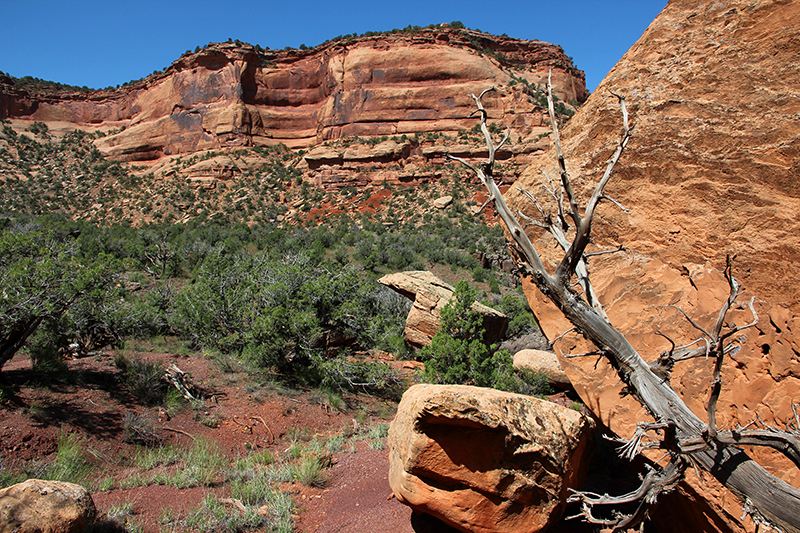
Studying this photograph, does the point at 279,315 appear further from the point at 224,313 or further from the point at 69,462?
the point at 69,462

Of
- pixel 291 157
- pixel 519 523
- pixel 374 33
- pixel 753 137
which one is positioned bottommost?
pixel 519 523

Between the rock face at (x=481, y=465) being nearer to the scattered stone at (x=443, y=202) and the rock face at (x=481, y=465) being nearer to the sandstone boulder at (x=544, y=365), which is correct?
the sandstone boulder at (x=544, y=365)

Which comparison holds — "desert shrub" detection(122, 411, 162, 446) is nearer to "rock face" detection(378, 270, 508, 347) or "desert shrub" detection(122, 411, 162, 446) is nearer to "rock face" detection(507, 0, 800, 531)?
"rock face" detection(507, 0, 800, 531)

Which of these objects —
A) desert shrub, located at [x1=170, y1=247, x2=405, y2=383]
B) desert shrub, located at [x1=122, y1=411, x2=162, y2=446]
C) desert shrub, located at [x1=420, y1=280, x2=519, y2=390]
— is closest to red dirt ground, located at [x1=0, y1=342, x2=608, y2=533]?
desert shrub, located at [x1=122, y1=411, x2=162, y2=446]

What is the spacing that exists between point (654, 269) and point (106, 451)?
6.46m

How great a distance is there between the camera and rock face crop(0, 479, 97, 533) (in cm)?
302

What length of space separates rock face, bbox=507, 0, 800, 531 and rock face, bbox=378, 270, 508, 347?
5.89 m

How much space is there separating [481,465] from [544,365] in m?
5.22

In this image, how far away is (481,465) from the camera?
11.4 ft

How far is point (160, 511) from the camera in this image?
4.06 metres

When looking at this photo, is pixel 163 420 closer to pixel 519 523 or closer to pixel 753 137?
pixel 519 523

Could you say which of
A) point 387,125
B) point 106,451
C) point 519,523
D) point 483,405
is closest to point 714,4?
point 483,405

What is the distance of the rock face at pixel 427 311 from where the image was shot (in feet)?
33.1

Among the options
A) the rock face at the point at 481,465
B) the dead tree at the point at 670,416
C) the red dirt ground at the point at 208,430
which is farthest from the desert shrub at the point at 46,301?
the dead tree at the point at 670,416
